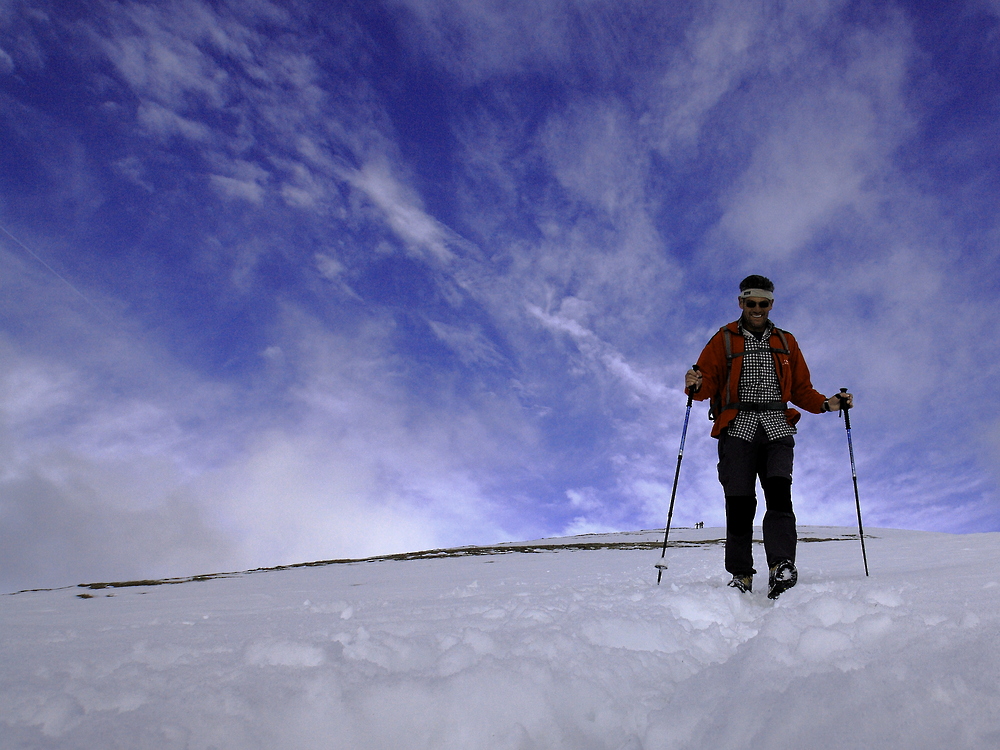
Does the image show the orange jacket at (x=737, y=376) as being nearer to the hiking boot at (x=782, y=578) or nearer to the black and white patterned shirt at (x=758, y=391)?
the black and white patterned shirt at (x=758, y=391)

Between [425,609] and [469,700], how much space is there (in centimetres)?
216

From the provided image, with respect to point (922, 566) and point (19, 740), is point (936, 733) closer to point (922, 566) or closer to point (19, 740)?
point (19, 740)

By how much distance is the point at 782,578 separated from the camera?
369cm

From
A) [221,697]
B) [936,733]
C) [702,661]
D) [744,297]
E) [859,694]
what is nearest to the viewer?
[936,733]

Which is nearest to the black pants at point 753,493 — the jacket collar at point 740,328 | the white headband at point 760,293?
the jacket collar at point 740,328

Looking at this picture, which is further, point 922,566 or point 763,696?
point 922,566

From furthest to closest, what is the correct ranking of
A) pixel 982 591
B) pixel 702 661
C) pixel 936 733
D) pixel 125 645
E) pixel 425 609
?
pixel 425 609, pixel 982 591, pixel 125 645, pixel 702 661, pixel 936 733

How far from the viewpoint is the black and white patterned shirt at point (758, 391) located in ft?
14.4

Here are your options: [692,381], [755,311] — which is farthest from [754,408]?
[755,311]

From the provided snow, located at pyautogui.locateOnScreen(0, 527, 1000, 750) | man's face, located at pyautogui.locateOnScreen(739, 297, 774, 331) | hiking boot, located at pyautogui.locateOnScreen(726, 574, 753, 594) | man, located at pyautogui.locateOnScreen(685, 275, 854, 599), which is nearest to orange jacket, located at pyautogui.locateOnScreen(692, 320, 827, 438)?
man, located at pyautogui.locateOnScreen(685, 275, 854, 599)

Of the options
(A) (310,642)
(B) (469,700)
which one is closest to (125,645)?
(A) (310,642)

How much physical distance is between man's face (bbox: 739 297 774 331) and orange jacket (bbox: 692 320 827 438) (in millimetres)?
121

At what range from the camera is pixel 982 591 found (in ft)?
8.89

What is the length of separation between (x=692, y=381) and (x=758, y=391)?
0.52 meters
